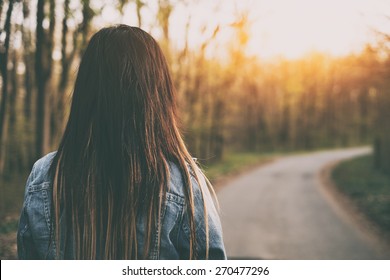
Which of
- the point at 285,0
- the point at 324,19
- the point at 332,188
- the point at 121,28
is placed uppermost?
the point at 285,0

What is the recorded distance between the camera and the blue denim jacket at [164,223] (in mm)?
1362

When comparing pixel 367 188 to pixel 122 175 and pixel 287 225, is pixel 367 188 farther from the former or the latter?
pixel 122 175

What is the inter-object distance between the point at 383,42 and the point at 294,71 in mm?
31489

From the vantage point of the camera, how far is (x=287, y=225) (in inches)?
317

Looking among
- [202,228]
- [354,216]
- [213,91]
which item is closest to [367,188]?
[354,216]

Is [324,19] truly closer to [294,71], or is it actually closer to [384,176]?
[384,176]

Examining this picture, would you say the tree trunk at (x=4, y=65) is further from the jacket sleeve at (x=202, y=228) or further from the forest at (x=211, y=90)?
the jacket sleeve at (x=202, y=228)

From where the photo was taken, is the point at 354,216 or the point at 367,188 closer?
the point at 354,216

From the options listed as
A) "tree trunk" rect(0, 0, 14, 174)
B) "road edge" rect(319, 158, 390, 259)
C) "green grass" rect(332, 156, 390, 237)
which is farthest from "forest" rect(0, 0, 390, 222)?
"road edge" rect(319, 158, 390, 259)

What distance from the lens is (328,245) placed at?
664 centimetres

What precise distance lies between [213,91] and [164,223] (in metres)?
18.5

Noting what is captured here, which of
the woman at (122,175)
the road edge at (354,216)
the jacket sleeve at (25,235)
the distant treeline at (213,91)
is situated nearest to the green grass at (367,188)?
the road edge at (354,216)

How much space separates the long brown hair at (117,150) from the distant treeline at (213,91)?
0.25 meters
